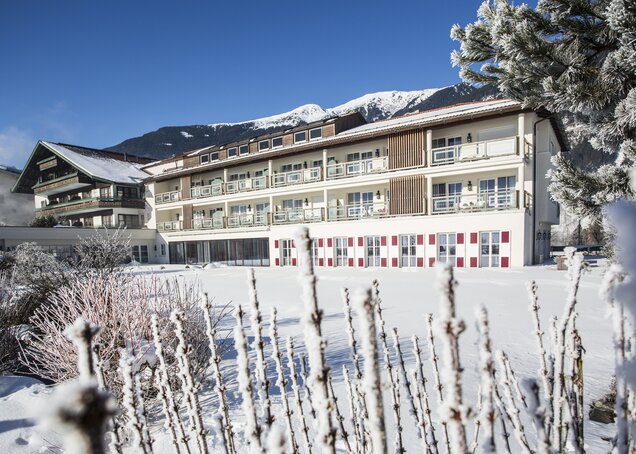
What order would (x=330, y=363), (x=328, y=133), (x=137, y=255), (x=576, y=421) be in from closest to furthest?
(x=576, y=421), (x=330, y=363), (x=328, y=133), (x=137, y=255)

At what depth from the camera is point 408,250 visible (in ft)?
60.1

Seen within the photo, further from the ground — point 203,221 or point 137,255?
point 203,221

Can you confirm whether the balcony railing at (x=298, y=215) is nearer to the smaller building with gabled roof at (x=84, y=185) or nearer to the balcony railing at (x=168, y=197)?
the balcony railing at (x=168, y=197)

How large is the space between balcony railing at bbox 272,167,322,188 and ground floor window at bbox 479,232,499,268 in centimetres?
1051

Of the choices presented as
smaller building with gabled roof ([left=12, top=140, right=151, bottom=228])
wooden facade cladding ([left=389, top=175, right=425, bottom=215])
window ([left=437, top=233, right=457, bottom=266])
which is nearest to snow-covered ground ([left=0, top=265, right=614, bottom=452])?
window ([left=437, top=233, right=457, bottom=266])

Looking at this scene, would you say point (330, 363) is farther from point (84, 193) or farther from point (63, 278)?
point (84, 193)

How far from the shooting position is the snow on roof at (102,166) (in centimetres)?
3147

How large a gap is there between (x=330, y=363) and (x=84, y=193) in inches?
1517

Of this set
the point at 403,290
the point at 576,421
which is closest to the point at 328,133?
the point at 403,290

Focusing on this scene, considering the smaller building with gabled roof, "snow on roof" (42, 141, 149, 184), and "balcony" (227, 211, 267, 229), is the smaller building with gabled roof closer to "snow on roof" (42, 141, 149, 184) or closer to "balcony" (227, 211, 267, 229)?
"snow on roof" (42, 141, 149, 184)

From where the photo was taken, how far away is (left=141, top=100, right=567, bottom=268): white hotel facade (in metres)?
16.6

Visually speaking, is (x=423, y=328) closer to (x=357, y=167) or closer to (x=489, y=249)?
(x=489, y=249)

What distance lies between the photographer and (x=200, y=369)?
459 centimetres

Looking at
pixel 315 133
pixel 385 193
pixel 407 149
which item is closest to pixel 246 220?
pixel 315 133
